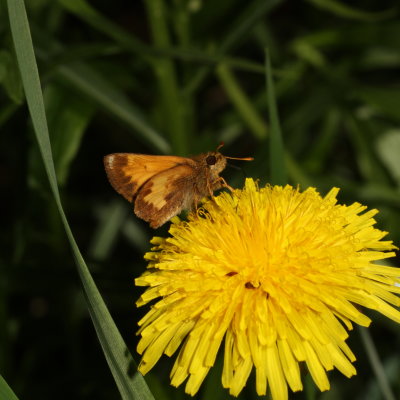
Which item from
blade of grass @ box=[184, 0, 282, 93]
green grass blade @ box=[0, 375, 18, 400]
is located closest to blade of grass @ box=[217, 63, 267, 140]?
blade of grass @ box=[184, 0, 282, 93]

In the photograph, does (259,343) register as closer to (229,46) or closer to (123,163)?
(123,163)

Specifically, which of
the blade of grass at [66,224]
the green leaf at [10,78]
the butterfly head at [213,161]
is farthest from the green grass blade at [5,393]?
the green leaf at [10,78]

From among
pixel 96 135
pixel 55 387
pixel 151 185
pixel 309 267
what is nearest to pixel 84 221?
pixel 96 135

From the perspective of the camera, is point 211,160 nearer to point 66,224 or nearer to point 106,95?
point 66,224

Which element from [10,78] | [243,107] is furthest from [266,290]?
[243,107]

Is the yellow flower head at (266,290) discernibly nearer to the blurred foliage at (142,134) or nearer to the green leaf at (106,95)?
the blurred foliage at (142,134)

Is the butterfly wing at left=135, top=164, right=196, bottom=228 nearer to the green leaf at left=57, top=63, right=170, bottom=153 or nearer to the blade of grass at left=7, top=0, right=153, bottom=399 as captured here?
the blade of grass at left=7, top=0, right=153, bottom=399
